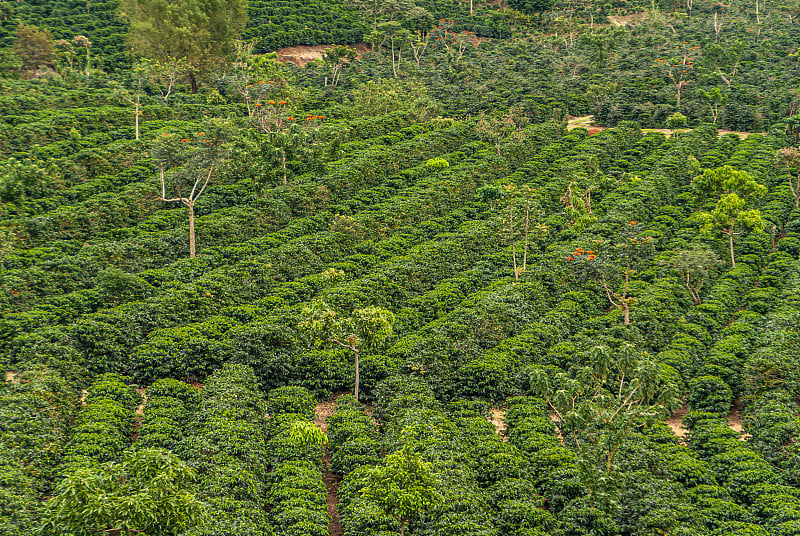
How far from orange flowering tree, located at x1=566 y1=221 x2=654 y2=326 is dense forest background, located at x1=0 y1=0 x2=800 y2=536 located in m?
0.31

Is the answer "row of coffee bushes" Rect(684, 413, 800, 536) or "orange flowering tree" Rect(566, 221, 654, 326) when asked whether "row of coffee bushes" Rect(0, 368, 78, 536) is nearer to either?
"row of coffee bushes" Rect(684, 413, 800, 536)

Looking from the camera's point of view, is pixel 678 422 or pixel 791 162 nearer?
pixel 678 422

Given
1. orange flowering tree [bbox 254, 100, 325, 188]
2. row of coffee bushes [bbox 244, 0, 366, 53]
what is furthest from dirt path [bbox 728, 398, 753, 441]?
row of coffee bushes [bbox 244, 0, 366, 53]

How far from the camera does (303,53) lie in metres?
95.4

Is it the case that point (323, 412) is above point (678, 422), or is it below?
above

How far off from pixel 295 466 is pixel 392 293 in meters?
16.0

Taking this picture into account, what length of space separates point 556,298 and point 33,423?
3091 cm

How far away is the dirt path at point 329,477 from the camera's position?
2895 cm

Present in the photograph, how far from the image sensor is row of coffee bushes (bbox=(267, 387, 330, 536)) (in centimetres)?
2681

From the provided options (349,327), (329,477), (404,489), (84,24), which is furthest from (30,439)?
(84,24)

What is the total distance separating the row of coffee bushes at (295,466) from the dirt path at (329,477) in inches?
36.4

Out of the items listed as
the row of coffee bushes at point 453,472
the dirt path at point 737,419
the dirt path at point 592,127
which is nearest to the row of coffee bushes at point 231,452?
the row of coffee bushes at point 453,472

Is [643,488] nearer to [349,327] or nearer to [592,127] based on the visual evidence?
[349,327]

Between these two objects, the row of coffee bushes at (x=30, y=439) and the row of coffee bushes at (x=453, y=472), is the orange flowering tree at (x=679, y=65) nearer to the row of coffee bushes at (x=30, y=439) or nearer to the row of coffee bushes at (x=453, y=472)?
the row of coffee bushes at (x=453, y=472)
